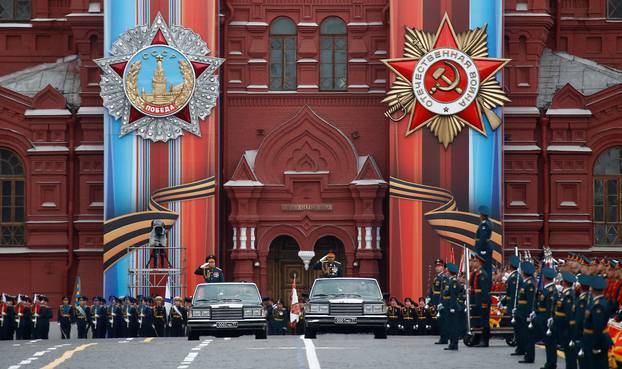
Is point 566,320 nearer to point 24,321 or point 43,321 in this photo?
point 43,321

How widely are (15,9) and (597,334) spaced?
1374 inches

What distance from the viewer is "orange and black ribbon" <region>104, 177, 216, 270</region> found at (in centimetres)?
4734

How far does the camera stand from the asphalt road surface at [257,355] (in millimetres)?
25891

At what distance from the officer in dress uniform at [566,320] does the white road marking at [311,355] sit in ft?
13.2

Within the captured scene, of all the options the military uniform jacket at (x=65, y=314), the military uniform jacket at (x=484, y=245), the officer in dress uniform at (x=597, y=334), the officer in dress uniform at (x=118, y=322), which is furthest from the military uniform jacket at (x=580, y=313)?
the military uniform jacket at (x=65, y=314)

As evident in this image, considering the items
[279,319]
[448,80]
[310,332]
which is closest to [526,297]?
[310,332]

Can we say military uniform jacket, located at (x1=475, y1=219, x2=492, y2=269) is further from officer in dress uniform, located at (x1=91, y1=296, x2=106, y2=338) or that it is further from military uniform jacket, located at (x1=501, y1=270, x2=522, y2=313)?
officer in dress uniform, located at (x1=91, y1=296, x2=106, y2=338)

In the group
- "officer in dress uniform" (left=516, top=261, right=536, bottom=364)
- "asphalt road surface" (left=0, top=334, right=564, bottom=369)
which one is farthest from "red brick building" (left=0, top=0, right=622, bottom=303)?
"officer in dress uniform" (left=516, top=261, right=536, bottom=364)

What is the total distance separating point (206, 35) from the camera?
4788 cm

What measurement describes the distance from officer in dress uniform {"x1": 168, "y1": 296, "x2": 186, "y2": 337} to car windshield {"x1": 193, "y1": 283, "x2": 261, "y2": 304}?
7706 mm

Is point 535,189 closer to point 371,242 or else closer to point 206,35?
point 371,242

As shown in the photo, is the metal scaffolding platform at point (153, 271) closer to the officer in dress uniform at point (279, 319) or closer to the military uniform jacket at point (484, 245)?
the officer in dress uniform at point (279, 319)

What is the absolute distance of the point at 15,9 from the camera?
53000 millimetres

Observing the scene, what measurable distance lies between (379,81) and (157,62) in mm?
7358
